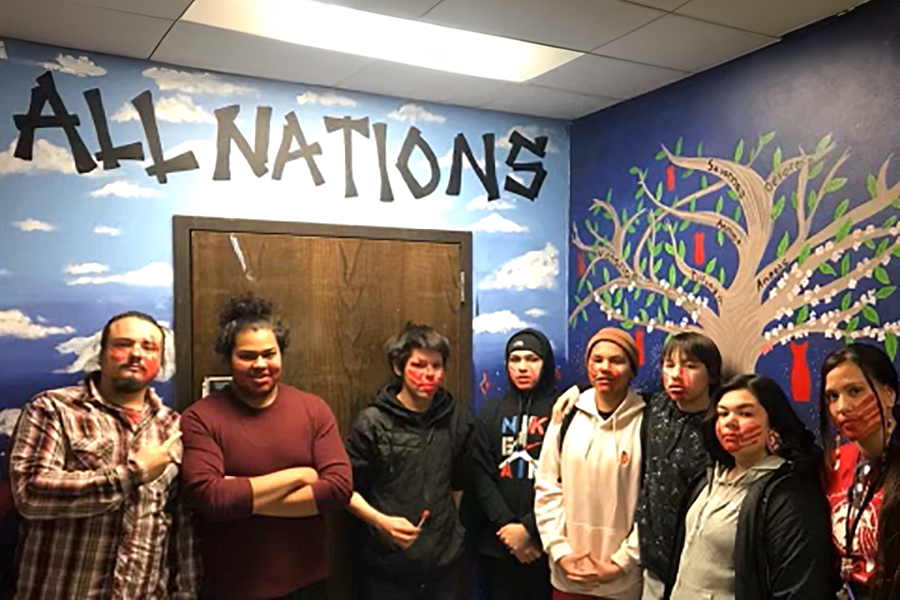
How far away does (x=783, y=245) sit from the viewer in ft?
9.77

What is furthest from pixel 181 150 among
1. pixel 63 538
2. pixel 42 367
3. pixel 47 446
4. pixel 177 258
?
pixel 63 538

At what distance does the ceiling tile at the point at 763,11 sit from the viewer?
8.52ft

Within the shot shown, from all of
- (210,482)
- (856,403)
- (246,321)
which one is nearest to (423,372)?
(246,321)

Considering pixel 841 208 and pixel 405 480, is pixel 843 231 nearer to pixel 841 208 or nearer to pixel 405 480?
pixel 841 208

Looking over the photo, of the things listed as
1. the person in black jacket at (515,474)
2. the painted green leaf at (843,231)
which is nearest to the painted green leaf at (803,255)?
the painted green leaf at (843,231)

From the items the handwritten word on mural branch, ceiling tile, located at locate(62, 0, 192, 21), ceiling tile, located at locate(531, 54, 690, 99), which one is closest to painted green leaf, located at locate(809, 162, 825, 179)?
ceiling tile, located at locate(531, 54, 690, 99)

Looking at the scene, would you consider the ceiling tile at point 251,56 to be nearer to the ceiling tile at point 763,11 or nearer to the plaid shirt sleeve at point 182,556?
the ceiling tile at point 763,11

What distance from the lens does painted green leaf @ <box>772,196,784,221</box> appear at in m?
2.98

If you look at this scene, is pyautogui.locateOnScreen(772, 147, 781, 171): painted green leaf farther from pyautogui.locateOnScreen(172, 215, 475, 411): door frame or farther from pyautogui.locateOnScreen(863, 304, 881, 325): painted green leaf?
pyautogui.locateOnScreen(172, 215, 475, 411): door frame

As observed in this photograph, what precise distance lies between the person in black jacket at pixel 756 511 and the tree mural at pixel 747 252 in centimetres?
49

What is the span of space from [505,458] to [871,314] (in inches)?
55.1

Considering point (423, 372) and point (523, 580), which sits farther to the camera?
point (523, 580)

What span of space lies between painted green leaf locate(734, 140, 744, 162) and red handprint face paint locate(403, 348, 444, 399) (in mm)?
1306

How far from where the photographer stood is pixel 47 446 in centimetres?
250
